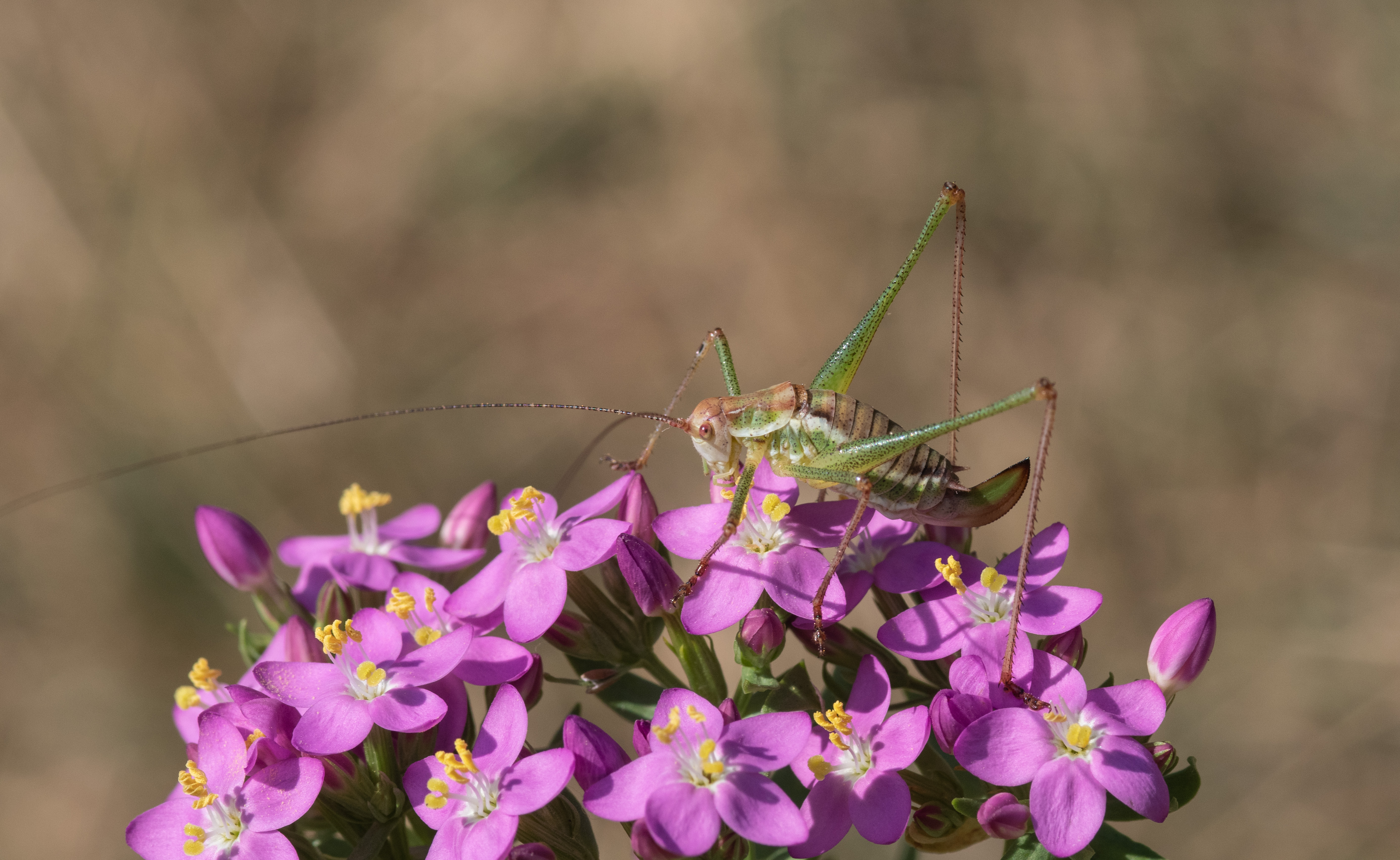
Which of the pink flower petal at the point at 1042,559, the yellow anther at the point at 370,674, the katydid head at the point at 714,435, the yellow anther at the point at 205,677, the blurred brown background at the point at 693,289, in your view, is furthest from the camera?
the blurred brown background at the point at 693,289

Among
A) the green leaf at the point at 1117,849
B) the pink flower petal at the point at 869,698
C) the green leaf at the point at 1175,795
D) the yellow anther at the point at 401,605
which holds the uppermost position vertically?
the yellow anther at the point at 401,605

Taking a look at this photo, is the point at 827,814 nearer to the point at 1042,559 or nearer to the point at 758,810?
the point at 758,810

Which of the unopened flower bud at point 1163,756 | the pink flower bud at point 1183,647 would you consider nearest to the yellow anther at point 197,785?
the unopened flower bud at point 1163,756

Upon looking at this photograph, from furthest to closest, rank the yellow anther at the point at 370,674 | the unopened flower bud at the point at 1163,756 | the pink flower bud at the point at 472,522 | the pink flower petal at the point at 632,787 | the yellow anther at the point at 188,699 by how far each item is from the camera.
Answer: the pink flower bud at the point at 472,522
the yellow anther at the point at 188,699
the yellow anther at the point at 370,674
the unopened flower bud at the point at 1163,756
the pink flower petal at the point at 632,787

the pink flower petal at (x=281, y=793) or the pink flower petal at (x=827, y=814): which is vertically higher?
the pink flower petal at (x=281, y=793)

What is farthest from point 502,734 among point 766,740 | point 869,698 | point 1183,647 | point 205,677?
point 1183,647

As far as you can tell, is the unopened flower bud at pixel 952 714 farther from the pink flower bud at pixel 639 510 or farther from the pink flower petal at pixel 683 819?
the pink flower bud at pixel 639 510

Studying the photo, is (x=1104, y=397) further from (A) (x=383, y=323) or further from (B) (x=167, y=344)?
(B) (x=167, y=344)

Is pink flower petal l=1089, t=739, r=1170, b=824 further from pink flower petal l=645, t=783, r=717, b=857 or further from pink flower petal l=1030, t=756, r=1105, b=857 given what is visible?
pink flower petal l=645, t=783, r=717, b=857

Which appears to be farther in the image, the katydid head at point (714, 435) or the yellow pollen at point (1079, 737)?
the katydid head at point (714, 435)
